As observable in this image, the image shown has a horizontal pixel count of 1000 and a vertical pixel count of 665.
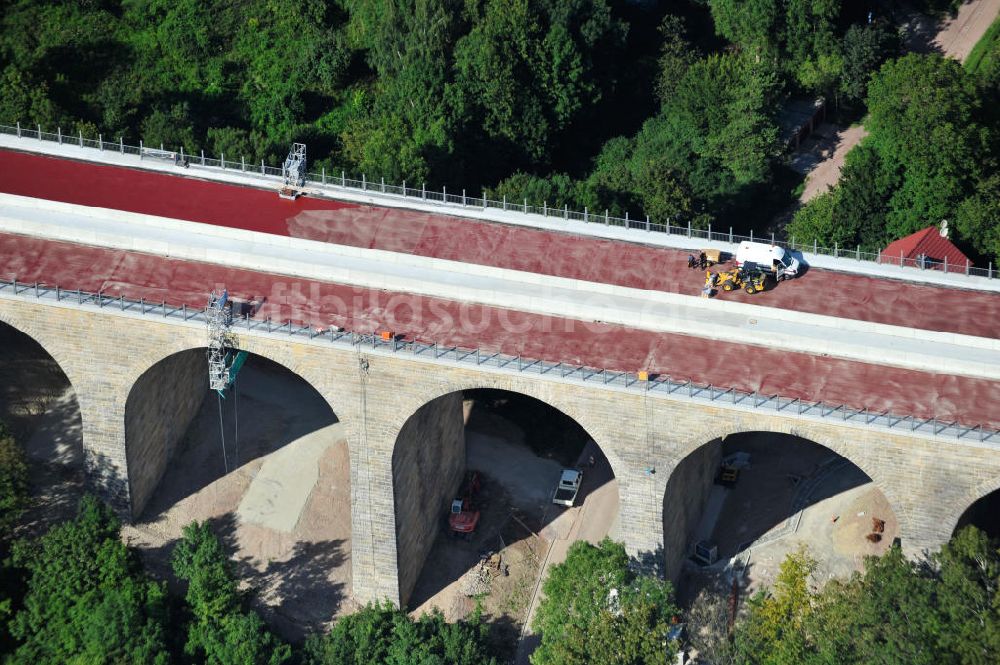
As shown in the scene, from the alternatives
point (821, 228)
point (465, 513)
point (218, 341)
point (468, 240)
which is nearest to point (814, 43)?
point (821, 228)

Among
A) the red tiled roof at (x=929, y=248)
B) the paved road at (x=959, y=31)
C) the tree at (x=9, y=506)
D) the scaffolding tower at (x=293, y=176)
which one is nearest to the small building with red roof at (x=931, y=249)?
the red tiled roof at (x=929, y=248)

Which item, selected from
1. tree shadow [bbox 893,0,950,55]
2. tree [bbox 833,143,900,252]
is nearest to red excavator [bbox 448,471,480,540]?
tree [bbox 833,143,900,252]

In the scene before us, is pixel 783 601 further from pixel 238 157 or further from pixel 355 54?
pixel 355 54

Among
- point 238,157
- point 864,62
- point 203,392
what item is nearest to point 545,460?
point 203,392

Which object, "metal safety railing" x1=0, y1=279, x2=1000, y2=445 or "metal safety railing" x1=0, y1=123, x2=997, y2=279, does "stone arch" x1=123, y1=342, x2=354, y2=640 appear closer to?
"metal safety railing" x1=0, y1=279, x2=1000, y2=445

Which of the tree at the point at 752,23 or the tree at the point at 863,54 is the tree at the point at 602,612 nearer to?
the tree at the point at 863,54
